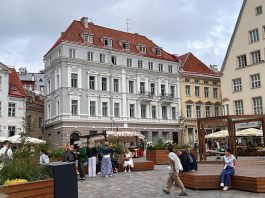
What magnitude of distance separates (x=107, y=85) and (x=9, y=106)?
1292 cm

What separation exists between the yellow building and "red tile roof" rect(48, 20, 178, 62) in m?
3.58

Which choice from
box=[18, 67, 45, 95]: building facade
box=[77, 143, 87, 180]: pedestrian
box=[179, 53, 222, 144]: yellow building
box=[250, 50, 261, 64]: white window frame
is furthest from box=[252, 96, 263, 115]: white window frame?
box=[18, 67, 45, 95]: building facade

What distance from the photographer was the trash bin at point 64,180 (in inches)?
397

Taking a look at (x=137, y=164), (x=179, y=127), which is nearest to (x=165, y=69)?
(x=179, y=127)

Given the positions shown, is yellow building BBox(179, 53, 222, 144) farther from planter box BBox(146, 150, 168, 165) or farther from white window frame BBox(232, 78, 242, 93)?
planter box BBox(146, 150, 168, 165)

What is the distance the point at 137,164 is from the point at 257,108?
2699 centimetres

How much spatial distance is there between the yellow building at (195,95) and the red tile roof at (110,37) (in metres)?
3.58

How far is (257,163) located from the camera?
21172 mm

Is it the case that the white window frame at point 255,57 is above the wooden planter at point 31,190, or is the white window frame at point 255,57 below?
above

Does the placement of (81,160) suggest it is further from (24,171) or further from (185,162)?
(24,171)

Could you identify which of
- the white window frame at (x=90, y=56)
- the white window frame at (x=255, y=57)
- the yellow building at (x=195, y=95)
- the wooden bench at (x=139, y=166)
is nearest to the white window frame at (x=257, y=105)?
the white window frame at (x=255, y=57)

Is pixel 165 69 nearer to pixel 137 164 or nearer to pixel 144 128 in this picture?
pixel 144 128

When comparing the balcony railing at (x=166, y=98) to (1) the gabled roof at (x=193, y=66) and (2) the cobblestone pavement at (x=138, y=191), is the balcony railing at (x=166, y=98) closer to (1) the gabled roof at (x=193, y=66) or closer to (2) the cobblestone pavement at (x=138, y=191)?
(1) the gabled roof at (x=193, y=66)

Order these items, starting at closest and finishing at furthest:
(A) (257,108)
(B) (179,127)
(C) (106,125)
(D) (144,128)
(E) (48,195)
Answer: (E) (48,195), (A) (257,108), (C) (106,125), (D) (144,128), (B) (179,127)
